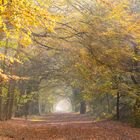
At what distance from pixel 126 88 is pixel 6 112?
40.4ft

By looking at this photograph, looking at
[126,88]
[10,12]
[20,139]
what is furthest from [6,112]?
[10,12]

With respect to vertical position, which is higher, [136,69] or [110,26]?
[110,26]

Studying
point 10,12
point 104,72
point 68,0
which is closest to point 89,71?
point 104,72

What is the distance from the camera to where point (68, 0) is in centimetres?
1695

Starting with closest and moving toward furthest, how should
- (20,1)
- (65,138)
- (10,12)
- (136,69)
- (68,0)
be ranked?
(20,1) → (10,12) → (65,138) → (68,0) → (136,69)

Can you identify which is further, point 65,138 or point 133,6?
point 133,6

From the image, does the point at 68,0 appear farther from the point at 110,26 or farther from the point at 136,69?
the point at 136,69

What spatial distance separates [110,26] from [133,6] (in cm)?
1259

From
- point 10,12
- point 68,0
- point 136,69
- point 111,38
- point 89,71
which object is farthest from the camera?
point 136,69

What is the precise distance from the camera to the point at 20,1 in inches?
318

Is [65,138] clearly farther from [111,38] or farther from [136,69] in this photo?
[136,69]

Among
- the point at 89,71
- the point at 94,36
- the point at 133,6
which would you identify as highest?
the point at 133,6

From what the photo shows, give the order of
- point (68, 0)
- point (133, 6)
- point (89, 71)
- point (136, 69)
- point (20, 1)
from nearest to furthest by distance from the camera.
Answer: point (20, 1)
point (68, 0)
point (89, 71)
point (136, 69)
point (133, 6)

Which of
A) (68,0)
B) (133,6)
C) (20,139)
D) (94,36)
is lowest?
(20,139)
